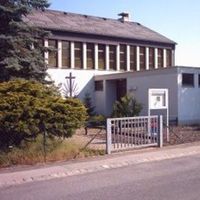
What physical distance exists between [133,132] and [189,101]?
12847mm

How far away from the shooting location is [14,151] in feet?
42.7

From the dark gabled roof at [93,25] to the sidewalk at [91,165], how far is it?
2015cm

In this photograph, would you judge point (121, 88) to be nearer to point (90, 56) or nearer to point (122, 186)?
point (90, 56)

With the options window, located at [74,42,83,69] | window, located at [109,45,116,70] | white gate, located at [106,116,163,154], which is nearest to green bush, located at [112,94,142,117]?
white gate, located at [106,116,163,154]

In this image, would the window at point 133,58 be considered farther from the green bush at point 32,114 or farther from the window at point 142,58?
the green bush at point 32,114

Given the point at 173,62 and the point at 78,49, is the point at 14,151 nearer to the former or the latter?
the point at 78,49

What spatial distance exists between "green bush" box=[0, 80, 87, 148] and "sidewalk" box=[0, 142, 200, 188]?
130 cm

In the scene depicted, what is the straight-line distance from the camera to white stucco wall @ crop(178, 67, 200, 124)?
27.2 m

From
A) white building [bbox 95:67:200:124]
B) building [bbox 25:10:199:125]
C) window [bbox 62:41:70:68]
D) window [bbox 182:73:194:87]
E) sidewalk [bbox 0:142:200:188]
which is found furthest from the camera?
window [bbox 62:41:70:68]

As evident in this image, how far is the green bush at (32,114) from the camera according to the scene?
12836 mm

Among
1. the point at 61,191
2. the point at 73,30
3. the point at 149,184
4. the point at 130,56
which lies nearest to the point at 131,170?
the point at 149,184

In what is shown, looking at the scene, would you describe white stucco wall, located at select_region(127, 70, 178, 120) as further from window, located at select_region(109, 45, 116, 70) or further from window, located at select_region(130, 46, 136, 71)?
window, located at select_region(130, 46, 136, 71)

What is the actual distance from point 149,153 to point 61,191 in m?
5.88

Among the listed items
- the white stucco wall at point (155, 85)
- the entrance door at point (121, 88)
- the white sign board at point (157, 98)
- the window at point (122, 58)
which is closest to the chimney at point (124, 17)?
the window at point (122, 58)
